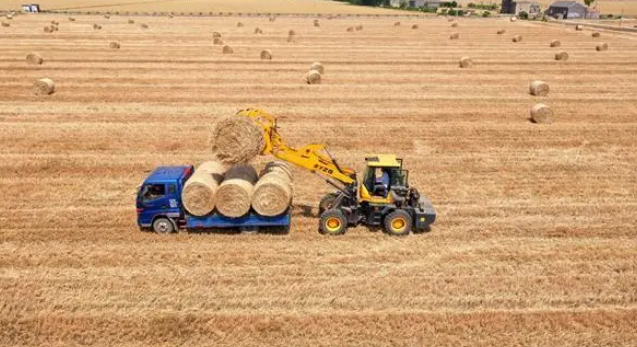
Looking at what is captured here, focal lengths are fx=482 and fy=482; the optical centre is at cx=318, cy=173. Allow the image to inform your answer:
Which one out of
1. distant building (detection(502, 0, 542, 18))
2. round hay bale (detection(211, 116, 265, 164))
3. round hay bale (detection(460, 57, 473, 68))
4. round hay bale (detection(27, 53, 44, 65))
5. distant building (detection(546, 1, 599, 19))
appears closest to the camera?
round hay bale (detection(211, 116, 265, 164))

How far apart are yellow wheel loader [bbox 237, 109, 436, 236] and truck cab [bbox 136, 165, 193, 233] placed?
2321 millimetres

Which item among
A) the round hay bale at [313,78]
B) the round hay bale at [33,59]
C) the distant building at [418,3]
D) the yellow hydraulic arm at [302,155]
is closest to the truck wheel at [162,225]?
the yellow hydraulic arm at [302,155]

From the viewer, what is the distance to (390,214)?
452 inches

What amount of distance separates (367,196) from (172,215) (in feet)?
15.4

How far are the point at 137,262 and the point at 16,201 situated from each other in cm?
558

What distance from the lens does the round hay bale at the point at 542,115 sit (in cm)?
2023

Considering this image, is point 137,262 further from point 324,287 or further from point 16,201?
point 16,201

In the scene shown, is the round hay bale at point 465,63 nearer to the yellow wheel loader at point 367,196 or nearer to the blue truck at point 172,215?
the yellow wheel loader at point 367,196

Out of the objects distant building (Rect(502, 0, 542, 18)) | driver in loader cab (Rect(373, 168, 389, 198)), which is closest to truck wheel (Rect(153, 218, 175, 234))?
driver in loader cab (Rect(373, 168, 389, 198))

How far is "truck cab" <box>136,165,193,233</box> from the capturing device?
450 inches

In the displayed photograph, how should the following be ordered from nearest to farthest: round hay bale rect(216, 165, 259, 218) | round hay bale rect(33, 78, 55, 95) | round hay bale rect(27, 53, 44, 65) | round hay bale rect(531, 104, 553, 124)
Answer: round hay bale rect(216, 165, 259, 218)
round hay bale rect(531, 104, 553, 124)
round hay bale rect(33, 78, 55, 95)
round hay bale rect(27, 53, 44, 65)

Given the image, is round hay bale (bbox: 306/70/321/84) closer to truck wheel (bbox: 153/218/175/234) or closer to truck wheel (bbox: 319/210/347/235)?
truck wheel (bbox: 319/210/347/235)

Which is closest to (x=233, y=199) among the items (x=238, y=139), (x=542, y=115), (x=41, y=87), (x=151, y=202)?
(x=238, y=139)

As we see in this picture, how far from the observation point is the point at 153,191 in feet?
37.9
